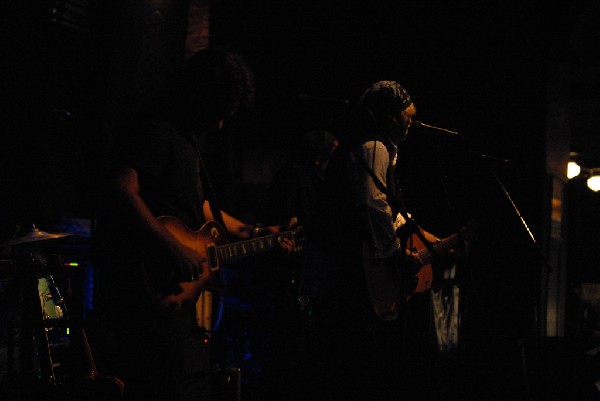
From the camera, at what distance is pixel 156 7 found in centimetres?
601

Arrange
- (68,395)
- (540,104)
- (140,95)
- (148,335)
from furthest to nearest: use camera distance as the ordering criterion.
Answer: (540,104) → (140,95) → (68,395) → (148,335)

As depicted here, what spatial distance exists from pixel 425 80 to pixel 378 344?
3910 mm

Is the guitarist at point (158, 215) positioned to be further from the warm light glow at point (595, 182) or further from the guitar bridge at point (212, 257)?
the warm light glow at point (595, 182)

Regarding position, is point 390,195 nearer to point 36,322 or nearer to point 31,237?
point 36,322

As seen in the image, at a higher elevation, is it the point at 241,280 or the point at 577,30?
the point at 577,30

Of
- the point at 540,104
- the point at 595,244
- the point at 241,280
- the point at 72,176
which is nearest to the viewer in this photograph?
the point at 241,280

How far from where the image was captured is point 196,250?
3098mm

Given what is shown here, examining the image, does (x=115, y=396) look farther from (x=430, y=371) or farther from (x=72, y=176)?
(x=72, y=176)

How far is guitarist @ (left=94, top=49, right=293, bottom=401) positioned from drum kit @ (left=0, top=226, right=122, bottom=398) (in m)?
1.16

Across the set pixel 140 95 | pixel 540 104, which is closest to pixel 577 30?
pixel 540 104

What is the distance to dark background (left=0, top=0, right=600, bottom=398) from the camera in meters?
6.49

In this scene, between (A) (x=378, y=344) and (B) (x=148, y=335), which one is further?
(A) (x=378, y=344)

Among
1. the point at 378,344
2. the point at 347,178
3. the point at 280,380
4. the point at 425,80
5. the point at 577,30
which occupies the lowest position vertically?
the point at 280,380

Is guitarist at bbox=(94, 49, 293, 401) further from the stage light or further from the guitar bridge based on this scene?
the stage light
